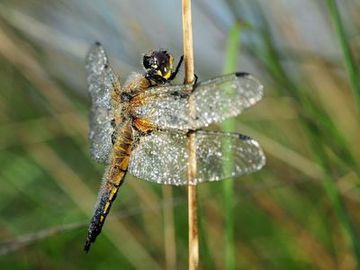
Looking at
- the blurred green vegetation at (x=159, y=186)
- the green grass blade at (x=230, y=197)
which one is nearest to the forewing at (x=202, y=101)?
the green grass blade at (x=230, y=197)

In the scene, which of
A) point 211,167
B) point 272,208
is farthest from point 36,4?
point 211,167

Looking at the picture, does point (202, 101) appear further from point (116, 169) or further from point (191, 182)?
point (116, 169)

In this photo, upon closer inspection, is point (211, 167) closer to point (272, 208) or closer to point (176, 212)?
point (272, 208)

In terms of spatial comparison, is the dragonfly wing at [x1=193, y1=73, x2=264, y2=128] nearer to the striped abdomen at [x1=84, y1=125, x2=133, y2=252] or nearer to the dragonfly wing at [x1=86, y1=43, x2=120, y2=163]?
the striped abdomen at [x1=84, y1=125, x2=133, y2=252]

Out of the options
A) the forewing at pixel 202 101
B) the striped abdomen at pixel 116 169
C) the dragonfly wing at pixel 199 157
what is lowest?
the striped abdomen at pixel 116 169

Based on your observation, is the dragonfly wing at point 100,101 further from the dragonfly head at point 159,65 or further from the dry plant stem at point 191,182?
the dry plant stem at point 191,182

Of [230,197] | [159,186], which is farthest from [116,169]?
[159,186]
